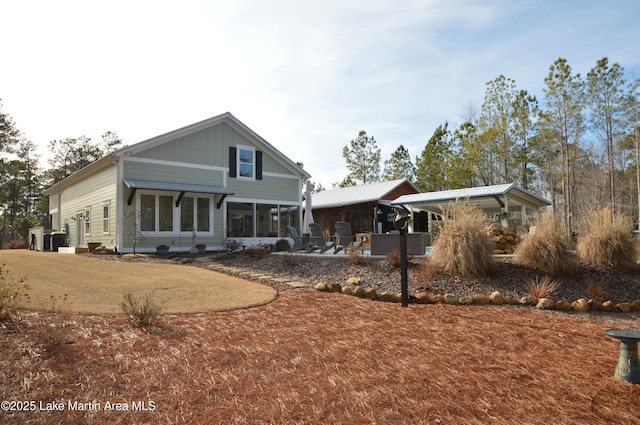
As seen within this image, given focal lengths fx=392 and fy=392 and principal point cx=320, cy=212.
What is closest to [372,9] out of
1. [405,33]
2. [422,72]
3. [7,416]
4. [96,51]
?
[405,33]

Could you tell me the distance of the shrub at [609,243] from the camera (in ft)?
23.2

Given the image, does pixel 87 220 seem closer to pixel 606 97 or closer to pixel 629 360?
pixel 629 360

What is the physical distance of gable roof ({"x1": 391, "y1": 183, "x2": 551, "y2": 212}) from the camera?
1365 cm

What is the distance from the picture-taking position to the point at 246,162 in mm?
15992

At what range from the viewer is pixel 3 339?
11.1 feet

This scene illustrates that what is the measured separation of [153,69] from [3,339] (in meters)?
6.33

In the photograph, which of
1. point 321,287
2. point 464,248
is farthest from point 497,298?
point 321,287

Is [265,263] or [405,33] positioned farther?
[265,263]

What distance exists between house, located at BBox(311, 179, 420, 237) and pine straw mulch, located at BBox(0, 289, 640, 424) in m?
17.2

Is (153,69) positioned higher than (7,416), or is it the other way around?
(153,69)

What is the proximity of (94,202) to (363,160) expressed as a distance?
25856 millimetres

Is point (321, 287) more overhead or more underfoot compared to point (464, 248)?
more underfoot

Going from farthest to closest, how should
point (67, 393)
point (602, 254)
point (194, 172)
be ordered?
point (194, 172) → point (602, 254) → point (67, 393)

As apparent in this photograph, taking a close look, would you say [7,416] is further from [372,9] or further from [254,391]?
[372,9]
